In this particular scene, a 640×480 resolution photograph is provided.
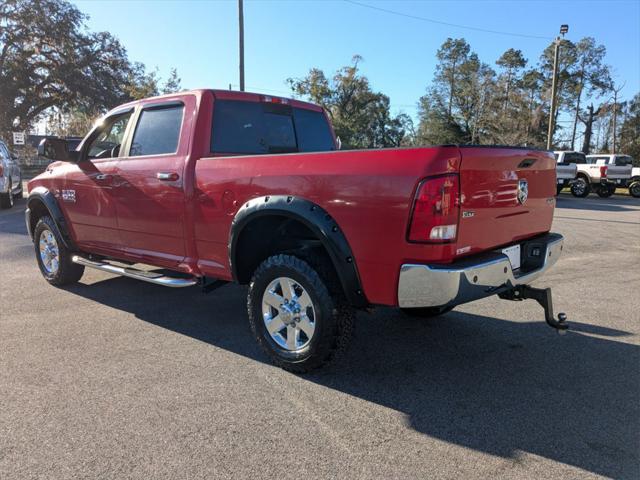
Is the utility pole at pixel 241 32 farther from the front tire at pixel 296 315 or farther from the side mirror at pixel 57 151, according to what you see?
the front tire at pixel 296 315

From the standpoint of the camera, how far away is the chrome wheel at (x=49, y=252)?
5.70 meters

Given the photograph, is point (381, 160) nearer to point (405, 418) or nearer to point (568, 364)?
point (405, 418)

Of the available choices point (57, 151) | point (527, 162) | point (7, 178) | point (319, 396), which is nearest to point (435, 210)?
point (527, 162)

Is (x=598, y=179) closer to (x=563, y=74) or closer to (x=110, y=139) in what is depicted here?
(x=110, y=139)

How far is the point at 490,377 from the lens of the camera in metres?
3.44

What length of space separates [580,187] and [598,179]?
0.78 meters

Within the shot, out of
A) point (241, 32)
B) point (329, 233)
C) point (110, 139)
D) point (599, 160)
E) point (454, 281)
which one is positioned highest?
point (241, 32)

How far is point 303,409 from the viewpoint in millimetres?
3006

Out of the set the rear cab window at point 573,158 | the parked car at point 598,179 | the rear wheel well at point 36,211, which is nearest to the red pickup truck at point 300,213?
the rear wheel well at point 36,211

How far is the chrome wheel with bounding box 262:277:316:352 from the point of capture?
11.1 ft

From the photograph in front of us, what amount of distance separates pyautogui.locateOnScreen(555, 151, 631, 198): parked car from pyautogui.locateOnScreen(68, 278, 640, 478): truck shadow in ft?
66.6

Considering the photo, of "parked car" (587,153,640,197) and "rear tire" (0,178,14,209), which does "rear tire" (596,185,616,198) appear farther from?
"rear tire" (0,178,14,209)

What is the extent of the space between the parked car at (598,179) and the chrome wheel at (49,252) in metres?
22.3

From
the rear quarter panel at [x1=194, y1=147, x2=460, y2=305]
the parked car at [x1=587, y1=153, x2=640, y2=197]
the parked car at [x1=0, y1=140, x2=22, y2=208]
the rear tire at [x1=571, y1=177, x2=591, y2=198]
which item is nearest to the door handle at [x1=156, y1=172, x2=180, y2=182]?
the rear quarter panel at [x1=194, y1=147, x2=460, y2=305]
